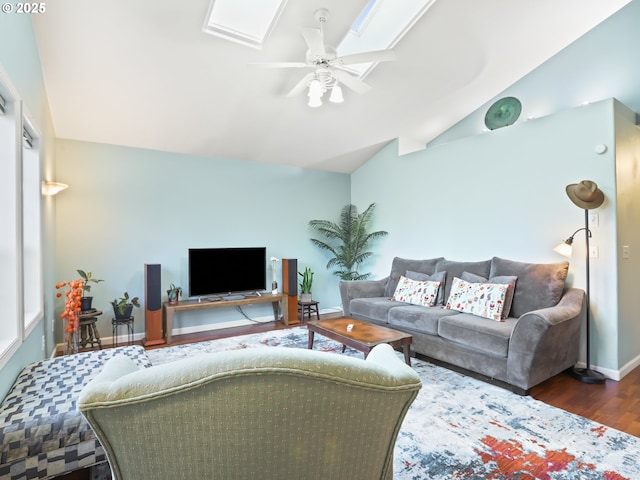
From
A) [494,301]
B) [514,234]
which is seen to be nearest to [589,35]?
[514,234]

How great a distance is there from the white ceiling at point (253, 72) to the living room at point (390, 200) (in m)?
0.24

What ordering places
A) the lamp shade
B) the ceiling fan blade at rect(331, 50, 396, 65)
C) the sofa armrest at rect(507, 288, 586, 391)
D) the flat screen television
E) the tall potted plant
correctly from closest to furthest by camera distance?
the sofa armrest at rect(507, 288, 586, 391)
the ceiling fan blade at rect(331, 50, 396, 65)
the lamp shade
the flat screen television
the tall potted plant

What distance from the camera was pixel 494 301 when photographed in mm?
3352

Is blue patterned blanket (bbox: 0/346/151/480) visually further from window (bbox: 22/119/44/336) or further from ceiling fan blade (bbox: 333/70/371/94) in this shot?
ceiling fan blade (bbox: 333/70/371/94)

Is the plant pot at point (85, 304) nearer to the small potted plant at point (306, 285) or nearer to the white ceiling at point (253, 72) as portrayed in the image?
the white ceiling at point (253, 72)

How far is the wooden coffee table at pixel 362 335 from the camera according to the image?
114 inches

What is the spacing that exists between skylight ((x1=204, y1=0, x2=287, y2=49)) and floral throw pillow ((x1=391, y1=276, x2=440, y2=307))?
3161mm

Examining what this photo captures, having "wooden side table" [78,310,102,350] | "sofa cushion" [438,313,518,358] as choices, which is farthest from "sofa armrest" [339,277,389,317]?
"wooden side table" [78,310,102,350]

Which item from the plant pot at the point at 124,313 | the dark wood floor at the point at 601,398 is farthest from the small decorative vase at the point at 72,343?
the dark wood floor at the point at 601,398

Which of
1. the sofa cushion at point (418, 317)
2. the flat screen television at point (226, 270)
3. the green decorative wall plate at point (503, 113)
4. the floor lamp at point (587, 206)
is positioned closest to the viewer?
the floor lamp at point (587, 206)

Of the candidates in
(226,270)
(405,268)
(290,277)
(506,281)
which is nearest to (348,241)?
(290,277)

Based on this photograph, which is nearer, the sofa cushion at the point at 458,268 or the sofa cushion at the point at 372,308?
the sofa cushion at the point at 458,268

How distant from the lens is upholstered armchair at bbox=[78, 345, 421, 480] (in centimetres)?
77

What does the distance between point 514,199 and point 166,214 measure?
4.37 m
